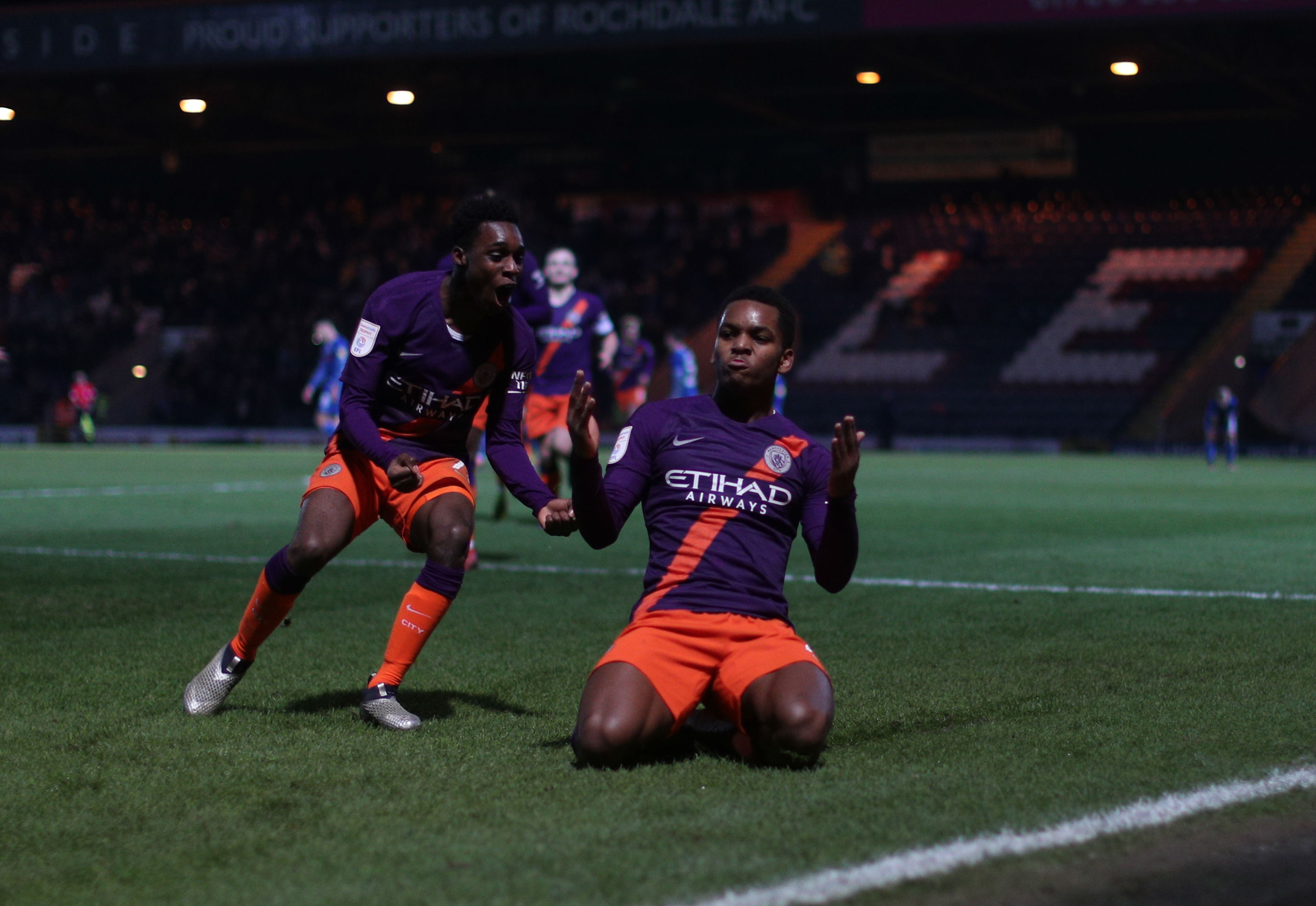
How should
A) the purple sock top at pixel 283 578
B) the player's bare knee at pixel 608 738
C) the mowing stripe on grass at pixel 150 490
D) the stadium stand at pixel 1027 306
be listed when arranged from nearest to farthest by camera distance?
the player's bare knee at pixel 608 738 < the purple sock top at pixel 283 578 < the mowing stripe on grass at pixel 150 490 < the stadium stand at pixel 1027 306

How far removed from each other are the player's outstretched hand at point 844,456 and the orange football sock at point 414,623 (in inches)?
61.4

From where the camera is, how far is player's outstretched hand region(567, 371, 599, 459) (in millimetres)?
4121

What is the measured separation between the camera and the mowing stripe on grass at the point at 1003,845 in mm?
3090

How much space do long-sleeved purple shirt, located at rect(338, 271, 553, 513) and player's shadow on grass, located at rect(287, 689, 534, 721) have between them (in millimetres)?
734

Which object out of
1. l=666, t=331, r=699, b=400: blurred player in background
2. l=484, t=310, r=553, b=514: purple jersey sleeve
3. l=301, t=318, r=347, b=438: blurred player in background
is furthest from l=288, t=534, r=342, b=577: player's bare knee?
l=666, t=331, r=699, b=400: blurred player in background

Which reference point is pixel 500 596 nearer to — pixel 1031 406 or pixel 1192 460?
pixel 1192 460

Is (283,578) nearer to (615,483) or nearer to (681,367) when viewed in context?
(615,483)

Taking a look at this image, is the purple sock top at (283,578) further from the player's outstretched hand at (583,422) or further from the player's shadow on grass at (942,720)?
the player's shadow on grass at (942,720)

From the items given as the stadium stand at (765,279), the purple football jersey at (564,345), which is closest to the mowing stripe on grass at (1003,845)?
the purple football jersey at (564,345)

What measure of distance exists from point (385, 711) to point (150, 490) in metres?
14.3

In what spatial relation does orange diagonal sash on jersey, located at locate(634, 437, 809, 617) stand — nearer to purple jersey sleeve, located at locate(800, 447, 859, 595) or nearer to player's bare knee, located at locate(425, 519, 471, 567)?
purple jersey sleeve, located at locate(800, 447, 859, 595)

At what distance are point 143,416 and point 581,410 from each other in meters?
38.6

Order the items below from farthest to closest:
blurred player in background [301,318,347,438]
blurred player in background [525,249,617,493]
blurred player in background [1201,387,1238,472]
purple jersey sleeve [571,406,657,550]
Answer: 1. blurred player in background [1201,387,1238,472]
2. blurred player in background [301,318,347,438]
3. blurred player in background [525,249,617,493]
4. purple jersey sleeve [571,406,657,550]

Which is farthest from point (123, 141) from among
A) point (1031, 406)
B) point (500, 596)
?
point (500, 596)
